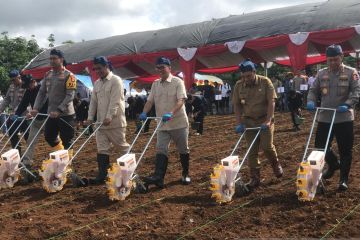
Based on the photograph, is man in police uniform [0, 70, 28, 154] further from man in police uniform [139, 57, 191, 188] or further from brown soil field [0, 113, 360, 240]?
man in police uniform [139, 57, 191, 188]

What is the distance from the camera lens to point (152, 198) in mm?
6023

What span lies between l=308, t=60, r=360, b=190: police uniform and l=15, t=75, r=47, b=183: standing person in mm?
4018

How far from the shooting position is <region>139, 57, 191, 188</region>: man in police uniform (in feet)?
21.5

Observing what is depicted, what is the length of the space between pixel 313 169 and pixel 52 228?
2.67 m

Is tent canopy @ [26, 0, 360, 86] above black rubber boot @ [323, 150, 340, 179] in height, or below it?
above

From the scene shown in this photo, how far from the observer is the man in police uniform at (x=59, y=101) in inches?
282

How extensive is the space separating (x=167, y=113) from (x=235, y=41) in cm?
1300

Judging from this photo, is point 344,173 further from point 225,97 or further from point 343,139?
point 225,97

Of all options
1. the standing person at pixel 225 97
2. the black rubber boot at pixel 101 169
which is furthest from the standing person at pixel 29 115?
the standing person at pixel 225 97

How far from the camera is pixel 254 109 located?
6188 millimetres

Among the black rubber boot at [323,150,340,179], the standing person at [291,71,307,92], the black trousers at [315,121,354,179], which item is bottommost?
the black rubber boot at [323,150,340,179]

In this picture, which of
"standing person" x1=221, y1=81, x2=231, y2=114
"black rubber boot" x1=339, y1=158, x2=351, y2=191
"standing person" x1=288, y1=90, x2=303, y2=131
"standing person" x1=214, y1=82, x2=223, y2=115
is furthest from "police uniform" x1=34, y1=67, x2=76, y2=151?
"standing person" x1=221, y1=81, x2=231, y2=114

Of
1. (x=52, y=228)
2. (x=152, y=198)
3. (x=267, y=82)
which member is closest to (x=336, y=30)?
(x=267, y=82)

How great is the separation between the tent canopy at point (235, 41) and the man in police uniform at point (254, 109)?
10.7 meters
